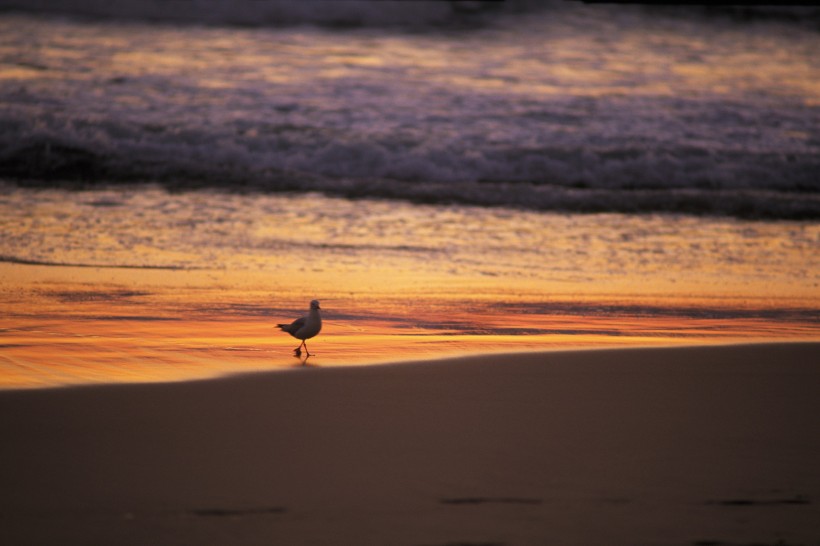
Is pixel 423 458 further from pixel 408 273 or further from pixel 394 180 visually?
pixel 394 180

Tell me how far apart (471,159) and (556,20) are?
311 inches

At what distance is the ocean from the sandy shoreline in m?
0.77

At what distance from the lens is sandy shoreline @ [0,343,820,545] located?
10.2 ft

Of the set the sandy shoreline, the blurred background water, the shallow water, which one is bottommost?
the shallow water

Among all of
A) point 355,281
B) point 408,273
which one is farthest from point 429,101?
point 355,281

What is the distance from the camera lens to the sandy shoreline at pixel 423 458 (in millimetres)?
3105

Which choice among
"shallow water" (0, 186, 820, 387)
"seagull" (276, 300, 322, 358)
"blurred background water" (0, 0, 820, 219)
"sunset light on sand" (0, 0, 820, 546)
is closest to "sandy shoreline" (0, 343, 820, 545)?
"sunset light on sand" (0, 0, 820, 546)

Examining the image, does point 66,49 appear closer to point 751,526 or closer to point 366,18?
point 366,18

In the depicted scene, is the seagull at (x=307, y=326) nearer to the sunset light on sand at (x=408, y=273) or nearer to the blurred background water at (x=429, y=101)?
the sunset light on sand at (x=408, y=273)

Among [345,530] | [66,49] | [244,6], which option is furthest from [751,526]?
[244,6]

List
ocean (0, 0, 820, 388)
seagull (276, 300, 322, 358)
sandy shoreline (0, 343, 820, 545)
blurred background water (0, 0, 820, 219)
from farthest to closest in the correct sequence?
blurred background water (0, 0, 820, 219), ocean (0, 0, 820, 388), seagull (276, 300, 322, 358), sandy shoreline (0, 343, 820, 545)

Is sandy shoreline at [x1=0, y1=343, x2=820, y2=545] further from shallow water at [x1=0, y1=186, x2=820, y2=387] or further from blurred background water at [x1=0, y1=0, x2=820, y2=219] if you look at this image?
blurred background water at [x1=0, y1=0, x2=820, y2=219]

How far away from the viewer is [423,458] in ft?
12.3

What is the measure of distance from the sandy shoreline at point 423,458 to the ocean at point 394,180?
0.77 meters
